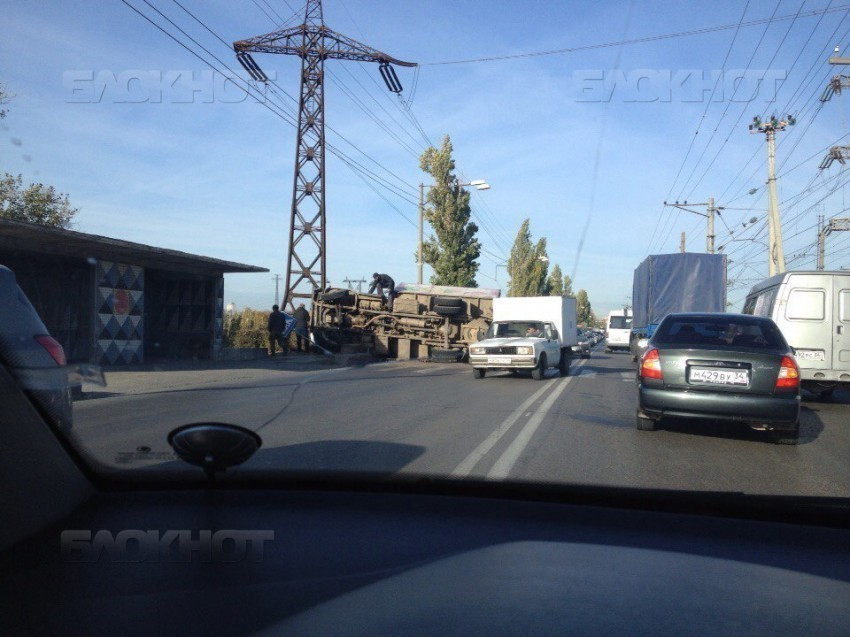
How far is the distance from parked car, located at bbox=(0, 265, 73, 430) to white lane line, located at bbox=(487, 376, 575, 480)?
2535mm

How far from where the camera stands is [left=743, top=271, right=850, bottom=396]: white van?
38.7ft

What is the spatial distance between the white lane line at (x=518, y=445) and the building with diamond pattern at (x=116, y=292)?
3.19 metres

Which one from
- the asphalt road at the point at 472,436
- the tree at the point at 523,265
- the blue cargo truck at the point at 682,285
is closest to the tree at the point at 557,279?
the tree at the point at 523,265

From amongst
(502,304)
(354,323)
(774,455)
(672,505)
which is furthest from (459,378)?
(672,505)

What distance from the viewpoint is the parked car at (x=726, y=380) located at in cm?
741

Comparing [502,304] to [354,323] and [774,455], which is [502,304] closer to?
[354,323]

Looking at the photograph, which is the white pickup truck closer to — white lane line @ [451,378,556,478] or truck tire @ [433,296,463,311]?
white lane line @ [451,378,556,478]

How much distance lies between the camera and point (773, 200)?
2648cm

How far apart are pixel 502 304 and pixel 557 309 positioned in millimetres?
1900

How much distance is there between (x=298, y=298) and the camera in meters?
26.9

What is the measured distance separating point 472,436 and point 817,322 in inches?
307

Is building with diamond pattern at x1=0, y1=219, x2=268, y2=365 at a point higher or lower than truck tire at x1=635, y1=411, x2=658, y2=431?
higher

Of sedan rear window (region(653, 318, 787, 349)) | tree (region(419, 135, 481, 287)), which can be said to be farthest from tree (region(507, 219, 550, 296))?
sedan rear window (region(653, 318, 787, 349))

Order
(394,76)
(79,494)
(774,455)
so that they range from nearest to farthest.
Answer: (79,494) → (774,455) → (394,76)
